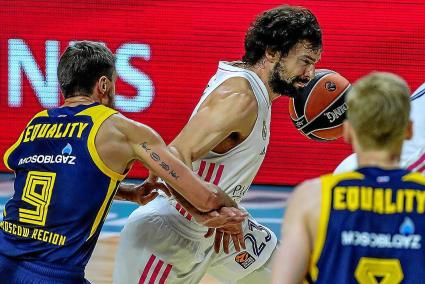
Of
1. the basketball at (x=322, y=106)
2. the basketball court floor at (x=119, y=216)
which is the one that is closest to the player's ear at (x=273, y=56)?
the basketball at (x=322, y=106)

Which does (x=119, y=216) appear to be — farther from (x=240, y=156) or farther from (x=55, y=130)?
Answer: (x=55, y=130)

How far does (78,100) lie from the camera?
415 cm

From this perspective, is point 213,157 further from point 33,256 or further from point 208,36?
point 208,36

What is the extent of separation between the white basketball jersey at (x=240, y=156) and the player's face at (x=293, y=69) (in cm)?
10

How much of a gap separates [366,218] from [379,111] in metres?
0.30

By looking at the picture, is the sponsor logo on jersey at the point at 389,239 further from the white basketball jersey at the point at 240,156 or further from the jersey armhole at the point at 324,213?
the white basketball jersey at the point at 240,156

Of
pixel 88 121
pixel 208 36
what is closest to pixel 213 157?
pixel 88 121

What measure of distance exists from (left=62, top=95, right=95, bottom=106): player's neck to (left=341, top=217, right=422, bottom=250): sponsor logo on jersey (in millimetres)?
1671

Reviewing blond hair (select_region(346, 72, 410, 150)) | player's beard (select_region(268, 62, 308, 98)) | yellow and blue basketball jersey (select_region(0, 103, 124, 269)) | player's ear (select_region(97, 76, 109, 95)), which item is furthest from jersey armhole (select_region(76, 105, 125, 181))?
blond hair (select_region(346, 72, 410, 150))

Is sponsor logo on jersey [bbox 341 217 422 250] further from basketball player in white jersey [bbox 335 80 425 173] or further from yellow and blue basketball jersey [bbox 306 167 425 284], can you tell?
basketball player in white jersey [bbox 335 80 425 173]

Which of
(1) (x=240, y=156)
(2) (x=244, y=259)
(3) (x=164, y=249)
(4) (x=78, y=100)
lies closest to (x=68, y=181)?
(4) (x=78, y=100)

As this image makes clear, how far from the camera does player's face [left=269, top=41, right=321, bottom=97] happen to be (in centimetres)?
488

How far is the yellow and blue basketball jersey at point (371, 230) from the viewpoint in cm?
279

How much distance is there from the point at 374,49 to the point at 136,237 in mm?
4811
